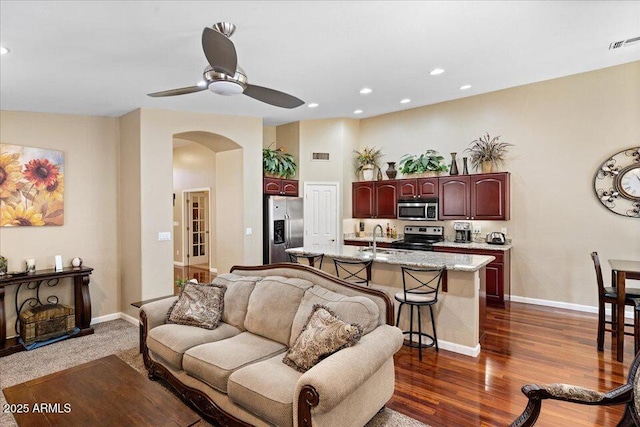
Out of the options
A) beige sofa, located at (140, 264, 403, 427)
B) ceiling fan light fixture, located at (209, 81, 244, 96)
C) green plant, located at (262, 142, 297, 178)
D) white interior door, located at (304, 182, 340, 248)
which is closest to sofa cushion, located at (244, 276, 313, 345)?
beige sofa, located at (140, 264, 403, 427)

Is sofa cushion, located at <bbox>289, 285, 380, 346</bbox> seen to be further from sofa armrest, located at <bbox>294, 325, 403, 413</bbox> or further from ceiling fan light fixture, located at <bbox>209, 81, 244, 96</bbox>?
ceiling fan light fixture, located at <bbox>209, 81, 244, 96</bbox>

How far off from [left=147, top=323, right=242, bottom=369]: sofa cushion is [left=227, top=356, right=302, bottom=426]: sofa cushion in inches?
27.3

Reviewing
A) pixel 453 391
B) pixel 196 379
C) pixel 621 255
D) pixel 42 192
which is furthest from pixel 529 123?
pixel 42 192

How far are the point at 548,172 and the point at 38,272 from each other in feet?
24.1

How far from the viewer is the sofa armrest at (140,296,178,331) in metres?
3.20

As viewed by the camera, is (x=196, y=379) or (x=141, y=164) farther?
(x=141, y=164)

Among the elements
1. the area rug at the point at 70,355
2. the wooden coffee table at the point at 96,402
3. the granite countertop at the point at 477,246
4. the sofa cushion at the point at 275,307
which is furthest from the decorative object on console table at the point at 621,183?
the wooden coffee table at the point at 96,402

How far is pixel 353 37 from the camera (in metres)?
3.23

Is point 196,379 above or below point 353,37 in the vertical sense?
below

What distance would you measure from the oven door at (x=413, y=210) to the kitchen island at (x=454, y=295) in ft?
7.14

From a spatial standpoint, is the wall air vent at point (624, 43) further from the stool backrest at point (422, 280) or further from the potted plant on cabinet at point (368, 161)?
the potted plant on cabinet at point (368, 161)

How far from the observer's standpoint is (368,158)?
22.9 ft

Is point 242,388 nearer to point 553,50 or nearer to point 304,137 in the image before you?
point 553,50

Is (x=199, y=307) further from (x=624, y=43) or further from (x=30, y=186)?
(x=624, y=43)
